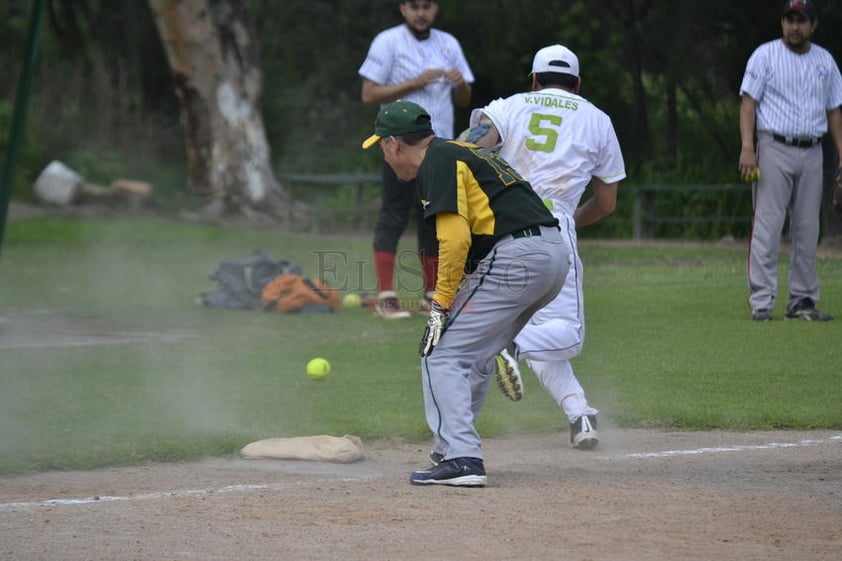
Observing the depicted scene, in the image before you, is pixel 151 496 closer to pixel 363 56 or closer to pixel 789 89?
pixel 789 89

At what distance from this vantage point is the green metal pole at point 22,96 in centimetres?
408

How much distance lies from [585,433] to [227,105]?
51.1 feet

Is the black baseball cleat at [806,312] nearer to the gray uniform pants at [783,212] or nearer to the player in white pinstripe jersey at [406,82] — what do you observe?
the gray uniform pants at [783,212]

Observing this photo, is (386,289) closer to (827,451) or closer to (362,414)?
(362,414)

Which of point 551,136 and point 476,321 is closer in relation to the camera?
point 476,321

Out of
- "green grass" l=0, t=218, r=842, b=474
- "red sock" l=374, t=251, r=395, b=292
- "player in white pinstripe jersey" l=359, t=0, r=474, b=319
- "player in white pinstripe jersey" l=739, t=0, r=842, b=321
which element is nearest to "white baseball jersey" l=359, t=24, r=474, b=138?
"player in white pinstripe jersey" l=359, t=0, r=474, b=319

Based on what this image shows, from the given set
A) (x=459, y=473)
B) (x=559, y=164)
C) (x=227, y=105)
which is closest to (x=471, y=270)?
(x=459, y=473)

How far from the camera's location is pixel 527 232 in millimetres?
6105

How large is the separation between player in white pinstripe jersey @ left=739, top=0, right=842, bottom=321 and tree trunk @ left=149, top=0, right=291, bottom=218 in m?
11.7

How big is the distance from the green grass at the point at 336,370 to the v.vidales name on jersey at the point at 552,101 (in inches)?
73.3

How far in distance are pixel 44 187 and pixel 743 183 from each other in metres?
11.5

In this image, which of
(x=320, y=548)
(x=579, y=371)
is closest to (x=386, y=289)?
(x=579, y=371)

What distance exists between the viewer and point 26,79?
4.10 meters

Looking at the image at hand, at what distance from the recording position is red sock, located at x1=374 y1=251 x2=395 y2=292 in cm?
1165
